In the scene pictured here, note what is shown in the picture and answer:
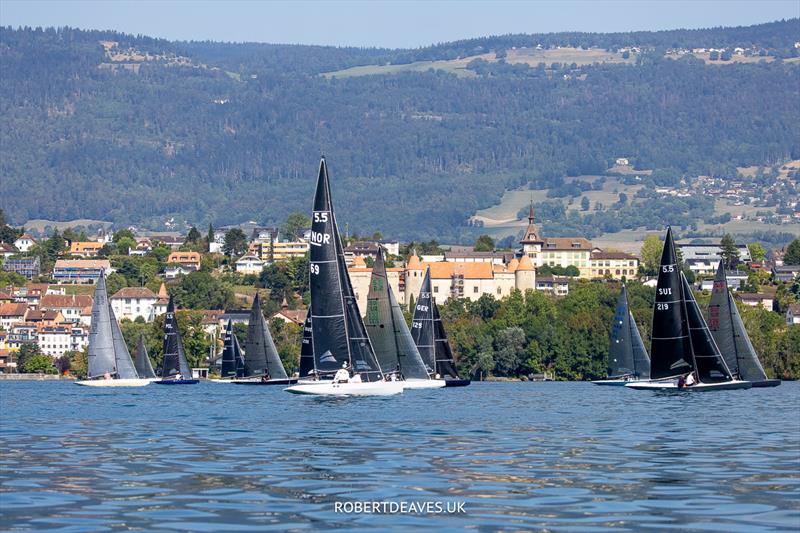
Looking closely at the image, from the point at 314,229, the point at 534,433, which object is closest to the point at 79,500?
the point at 534,433

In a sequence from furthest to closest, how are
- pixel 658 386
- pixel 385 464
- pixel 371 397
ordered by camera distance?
pixel 658 386 → pixel 371 397 → pixel 385 464

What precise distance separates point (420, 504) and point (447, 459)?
27.5 ft

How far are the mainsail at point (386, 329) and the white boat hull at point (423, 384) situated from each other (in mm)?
654

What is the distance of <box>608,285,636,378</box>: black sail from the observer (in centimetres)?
10825

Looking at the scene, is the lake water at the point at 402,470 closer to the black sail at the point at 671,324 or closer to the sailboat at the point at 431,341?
the black sail at the point at 671,324

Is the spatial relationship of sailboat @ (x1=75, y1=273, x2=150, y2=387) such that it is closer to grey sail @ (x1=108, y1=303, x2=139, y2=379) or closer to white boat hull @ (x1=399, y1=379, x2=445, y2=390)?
grey sail @ (x1=108, y1=303, x2=139, y2=379)

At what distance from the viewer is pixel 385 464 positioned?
36438 millimetres

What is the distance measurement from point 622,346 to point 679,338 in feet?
101

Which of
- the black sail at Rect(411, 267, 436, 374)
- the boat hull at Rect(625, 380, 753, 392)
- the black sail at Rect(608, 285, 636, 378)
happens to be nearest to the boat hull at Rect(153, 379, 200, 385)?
the black sail at Rect(411, 267, 436, 374)

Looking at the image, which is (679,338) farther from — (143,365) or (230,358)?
(230,358)

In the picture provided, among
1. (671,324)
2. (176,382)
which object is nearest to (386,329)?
(671,324)

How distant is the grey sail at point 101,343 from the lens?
114m

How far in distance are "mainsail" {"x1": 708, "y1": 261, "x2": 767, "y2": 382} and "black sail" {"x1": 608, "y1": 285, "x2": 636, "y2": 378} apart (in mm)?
18109

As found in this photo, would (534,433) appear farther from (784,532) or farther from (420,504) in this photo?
(784,532)
